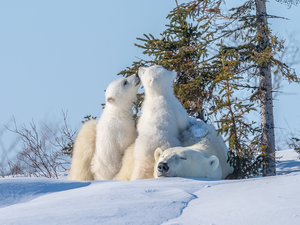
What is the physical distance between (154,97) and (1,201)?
8.95 feet

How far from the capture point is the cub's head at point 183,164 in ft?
13.4

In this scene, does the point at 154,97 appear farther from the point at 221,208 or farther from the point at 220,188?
the point at 221,208

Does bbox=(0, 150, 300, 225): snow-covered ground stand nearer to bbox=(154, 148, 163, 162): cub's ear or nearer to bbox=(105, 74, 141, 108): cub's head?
bbox=(154, 148, 163, 162): cub's ear

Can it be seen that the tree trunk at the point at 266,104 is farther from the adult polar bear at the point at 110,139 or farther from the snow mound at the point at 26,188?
the snow mound at the point at 26,188

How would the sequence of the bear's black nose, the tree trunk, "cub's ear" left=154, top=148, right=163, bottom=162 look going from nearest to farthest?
the bear's black nose → "cub's ear" left=154, top=148, right=163, bottom=162 → the tree trunk

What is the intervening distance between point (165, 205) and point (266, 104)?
4.63 m

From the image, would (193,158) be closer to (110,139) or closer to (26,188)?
(110,139)

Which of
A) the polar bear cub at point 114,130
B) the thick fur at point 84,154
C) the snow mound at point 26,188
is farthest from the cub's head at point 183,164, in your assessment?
the thick fur at point 84,154

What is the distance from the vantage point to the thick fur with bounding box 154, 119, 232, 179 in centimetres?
412

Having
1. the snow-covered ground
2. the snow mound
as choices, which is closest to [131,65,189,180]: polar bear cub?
the snow mound

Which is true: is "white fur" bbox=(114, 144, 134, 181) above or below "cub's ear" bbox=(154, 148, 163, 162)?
below

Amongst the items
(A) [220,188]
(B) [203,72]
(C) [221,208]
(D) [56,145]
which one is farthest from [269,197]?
(D) [56,145]

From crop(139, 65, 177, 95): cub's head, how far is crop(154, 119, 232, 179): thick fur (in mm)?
762

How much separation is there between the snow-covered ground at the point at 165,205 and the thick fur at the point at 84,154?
2059 mm
